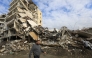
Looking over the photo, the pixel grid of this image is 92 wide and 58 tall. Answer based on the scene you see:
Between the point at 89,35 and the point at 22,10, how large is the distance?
27482mm

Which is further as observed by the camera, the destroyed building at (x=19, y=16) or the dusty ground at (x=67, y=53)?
the destroyed building at (x=19, y=16)

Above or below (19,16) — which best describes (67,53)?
below

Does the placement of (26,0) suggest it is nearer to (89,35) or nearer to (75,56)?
(89,35)

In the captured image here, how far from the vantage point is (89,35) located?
17.7 metres

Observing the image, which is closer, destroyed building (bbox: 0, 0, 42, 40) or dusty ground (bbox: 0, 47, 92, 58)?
dusty ground (bbox: 0, 47, 92, 58)

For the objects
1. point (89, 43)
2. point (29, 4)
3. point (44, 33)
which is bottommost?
point (89, 43)

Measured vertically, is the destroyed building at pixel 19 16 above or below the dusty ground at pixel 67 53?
above

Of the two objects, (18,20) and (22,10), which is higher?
(22,10)

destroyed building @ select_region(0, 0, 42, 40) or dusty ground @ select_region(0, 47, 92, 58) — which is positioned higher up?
destroyed building @ select_region(0, 0, 42, 40)

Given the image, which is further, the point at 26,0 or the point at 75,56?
the point at 26,0

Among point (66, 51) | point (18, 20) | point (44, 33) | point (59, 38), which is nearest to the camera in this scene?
point (66, 51)

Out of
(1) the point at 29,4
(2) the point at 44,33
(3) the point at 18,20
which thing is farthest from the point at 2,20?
(2) the point at 44,33

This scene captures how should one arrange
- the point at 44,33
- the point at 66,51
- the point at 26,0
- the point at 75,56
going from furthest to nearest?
the point at 26,0 < the point at 44,33 < the point at 66,51 < the point at 75,56

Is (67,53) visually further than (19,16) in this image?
No
